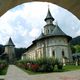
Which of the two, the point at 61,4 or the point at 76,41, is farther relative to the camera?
the point at 76,41

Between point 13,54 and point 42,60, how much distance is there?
7717cm

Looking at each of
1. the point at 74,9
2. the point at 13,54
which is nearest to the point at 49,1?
the point at 74,9

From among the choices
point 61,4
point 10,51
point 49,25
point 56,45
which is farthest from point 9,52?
point 61,4

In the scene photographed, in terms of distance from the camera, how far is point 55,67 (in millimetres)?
29859

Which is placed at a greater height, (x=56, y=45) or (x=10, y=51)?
(x=10, y=51)

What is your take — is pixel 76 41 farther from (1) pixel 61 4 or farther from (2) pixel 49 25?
(1) pixel 61 4

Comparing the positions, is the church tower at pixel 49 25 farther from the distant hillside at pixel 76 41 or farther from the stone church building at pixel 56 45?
the distant hillside at pixel 76 41

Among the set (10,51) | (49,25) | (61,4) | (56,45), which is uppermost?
(49,25)

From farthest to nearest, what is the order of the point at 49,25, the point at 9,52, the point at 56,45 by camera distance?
the point at 9,52
the point at 49,25
the point at 56,45

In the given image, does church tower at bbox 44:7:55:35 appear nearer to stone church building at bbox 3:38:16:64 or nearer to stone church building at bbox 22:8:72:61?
stone church building at bbox 22:8:72:61

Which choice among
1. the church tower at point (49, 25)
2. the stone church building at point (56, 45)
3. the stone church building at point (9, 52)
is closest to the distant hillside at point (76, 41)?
the stone church building at point (9, 52)

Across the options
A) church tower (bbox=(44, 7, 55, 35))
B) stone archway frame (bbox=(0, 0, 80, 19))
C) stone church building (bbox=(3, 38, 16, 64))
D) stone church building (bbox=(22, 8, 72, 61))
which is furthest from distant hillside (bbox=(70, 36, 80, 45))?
stone archway frame (bbox=(0, 0, 80, 19))

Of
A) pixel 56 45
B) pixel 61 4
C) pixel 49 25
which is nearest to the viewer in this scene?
pixel 61 4

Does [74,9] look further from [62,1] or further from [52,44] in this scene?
[52,44]
